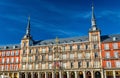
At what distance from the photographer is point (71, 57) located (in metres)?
80.2

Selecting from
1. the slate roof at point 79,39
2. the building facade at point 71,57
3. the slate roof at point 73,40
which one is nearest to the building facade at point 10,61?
the building facade at point 71,57

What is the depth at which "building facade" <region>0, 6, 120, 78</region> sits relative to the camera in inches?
2894

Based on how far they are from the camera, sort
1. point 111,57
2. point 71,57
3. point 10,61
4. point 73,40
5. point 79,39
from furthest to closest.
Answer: point 10,61 → point 73,40 → point 79,39 → point 71,57 → point 111,57

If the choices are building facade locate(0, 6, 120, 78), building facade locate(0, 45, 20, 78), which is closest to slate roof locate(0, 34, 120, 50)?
building facade locate(0, 6, 120, 78)

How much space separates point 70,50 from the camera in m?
80.9

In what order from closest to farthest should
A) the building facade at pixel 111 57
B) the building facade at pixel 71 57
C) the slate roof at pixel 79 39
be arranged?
A: the building facade at pixel 111 57, the building facade at pixel 71 57, the slate roof at pixel 79 39

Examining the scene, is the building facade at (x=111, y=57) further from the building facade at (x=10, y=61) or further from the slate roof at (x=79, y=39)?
the building facade at (x=10, y=61)

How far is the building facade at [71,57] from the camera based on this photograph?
2894 inches

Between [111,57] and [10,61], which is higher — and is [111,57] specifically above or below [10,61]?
above

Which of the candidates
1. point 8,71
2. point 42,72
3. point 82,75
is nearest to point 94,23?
point 82,75

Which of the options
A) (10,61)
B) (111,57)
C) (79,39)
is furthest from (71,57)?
(10,61)

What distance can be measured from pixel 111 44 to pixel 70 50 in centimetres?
1813

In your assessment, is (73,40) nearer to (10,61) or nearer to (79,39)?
(79,39)

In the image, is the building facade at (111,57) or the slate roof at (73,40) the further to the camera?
the slate roof at (73,40)
